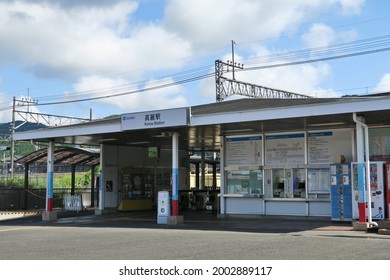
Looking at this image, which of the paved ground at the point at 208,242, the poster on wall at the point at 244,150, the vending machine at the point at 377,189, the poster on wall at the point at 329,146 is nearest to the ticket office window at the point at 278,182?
the poster on wall at the point at 244,150

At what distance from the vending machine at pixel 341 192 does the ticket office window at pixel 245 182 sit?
11.7 feet

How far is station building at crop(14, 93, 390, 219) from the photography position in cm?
1662

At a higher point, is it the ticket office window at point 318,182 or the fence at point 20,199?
the ticket office window at point 318,182

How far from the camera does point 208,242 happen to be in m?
12.7

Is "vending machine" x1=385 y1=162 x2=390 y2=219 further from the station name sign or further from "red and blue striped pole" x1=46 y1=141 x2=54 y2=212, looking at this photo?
"red and blue striped pole" x1=46 y1=141 x2=54 y2=212

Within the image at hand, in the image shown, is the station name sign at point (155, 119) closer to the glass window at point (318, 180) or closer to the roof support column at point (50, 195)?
the glass window at point (318, 180)

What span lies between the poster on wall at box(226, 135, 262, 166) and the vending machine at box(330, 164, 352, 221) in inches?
147

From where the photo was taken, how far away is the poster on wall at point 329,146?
1888 cm

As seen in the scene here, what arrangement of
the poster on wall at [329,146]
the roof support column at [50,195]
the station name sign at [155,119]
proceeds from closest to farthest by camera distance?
the station name sign at [155,119] → the poster on wall at [329,146] → the roof support column at [50,195]

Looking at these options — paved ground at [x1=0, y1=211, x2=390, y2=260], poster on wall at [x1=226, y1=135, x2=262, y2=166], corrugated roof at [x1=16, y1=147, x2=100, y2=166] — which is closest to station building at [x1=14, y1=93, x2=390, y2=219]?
poster on wall at [x1=226, y1=135, x2=262, y2=166]
